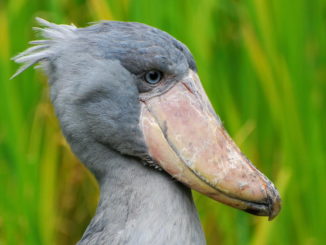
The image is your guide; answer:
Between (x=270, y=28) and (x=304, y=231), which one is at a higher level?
(x=270, y=28)

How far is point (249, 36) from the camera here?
7.55 ft

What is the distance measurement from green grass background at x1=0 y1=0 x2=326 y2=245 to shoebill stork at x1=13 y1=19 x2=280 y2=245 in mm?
605

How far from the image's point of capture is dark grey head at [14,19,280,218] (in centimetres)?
149

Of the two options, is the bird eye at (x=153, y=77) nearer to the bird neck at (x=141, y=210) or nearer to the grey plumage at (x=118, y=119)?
the grey plumage at (x=118, y=119)

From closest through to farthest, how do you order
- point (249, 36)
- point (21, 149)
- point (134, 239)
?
point (134, 239)
point (21, 149)
point (249, 36)

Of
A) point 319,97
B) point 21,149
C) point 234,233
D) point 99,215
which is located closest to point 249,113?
point 319,97

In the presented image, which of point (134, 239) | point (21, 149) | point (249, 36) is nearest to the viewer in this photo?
point (134, 239)

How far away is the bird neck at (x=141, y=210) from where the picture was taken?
1.46m

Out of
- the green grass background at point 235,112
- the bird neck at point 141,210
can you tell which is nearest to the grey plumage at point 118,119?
the bird neck at point 141,210

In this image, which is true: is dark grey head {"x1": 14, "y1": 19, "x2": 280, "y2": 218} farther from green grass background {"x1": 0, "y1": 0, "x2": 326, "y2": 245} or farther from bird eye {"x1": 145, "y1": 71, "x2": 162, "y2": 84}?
green grass background {"x1": 0, "y1": 0, "x2": 326, "y2": 245}

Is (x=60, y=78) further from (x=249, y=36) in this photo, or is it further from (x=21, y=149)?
(x=249, y=36)

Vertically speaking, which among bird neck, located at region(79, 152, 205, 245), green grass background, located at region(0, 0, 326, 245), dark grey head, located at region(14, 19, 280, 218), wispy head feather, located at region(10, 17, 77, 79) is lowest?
green grass background, located at region(0, 0, 326, 245)

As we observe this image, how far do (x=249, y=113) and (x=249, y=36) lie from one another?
0.24 meters

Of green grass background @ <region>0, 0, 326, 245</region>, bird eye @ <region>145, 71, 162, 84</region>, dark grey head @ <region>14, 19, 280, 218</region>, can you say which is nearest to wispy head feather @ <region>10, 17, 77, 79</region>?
dark grey head @ <region>14, 19, 280, 218</region>
